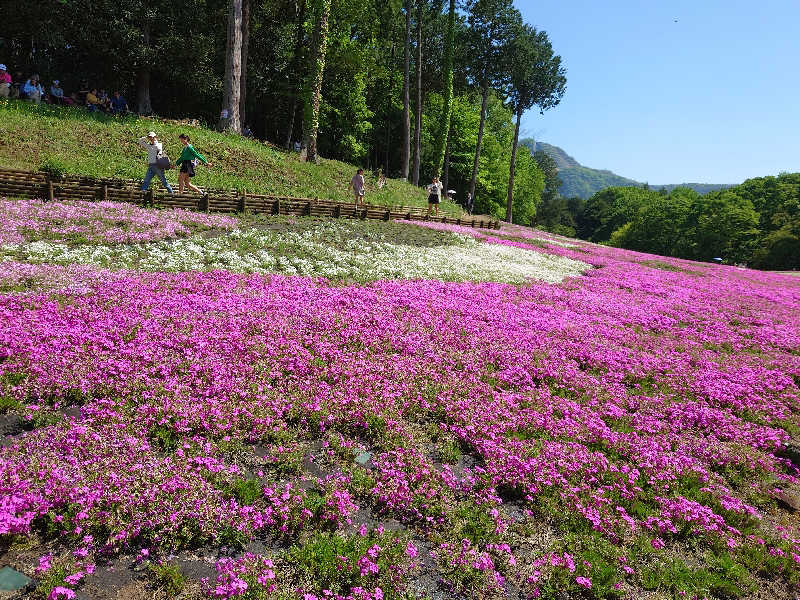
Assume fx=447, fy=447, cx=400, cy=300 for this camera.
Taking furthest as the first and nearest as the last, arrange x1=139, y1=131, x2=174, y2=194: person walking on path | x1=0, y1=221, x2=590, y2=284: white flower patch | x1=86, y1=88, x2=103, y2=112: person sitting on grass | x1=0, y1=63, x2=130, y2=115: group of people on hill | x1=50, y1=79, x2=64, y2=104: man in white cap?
x1=86, y1=88, x2=103, y2=112: person sitting on grass → x1=50, y1=79, x2=64, y2=104: man in white cap → x1=0, y1=63, x2=130, y2=115: group of people on hill → x1=139, y1=131, x2=174, y2=194: person walking on path → x1=0, y1=221, x2=590, y2=284: white flower patch

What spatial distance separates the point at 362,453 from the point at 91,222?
16423mm

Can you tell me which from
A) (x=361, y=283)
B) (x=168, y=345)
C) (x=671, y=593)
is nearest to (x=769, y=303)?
Answer: (x=361, y=283)

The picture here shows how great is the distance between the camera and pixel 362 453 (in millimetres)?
7691

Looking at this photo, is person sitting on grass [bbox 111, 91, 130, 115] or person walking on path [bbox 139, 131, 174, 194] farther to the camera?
person sitting on grass [bbox 111, 91, 130, 115]

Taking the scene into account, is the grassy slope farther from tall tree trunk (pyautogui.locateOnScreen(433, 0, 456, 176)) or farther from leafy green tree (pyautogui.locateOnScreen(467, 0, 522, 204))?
leafy green tree (pyautogui.locateOnScreen(467, 0, 522, 204))

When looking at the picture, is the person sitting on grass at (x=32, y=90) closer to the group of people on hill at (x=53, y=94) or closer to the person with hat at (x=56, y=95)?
the group of people on hill at (x=53, y=94)

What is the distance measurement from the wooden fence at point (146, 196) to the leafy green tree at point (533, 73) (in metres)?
43.4

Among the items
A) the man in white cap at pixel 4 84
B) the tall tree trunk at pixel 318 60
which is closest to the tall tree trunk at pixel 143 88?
the man in white cap at pixel 4 84

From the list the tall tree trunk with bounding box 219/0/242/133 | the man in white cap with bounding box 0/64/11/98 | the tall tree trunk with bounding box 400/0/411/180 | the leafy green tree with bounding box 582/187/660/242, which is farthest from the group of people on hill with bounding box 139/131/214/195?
the leafy green tree with bounding box 582/187/660/242

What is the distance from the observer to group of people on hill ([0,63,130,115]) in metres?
32.7

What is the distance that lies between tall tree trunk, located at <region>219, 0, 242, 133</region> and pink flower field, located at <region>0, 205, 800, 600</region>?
88.6 feet

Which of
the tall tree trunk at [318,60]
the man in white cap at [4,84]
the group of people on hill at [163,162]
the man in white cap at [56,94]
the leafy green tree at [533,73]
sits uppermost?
the leafy green tree at [533,73]

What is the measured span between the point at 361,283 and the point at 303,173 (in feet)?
77.5

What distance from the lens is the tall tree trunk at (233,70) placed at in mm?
33497
